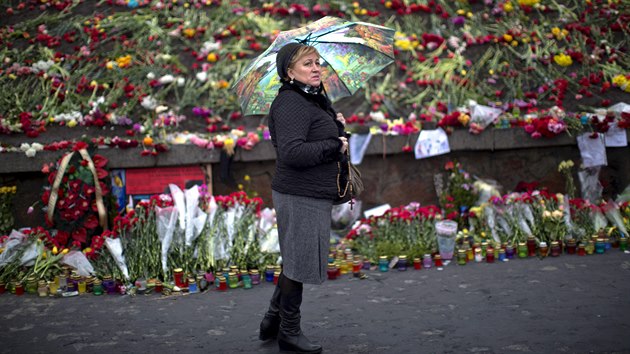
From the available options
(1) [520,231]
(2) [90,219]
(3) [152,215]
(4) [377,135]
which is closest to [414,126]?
(4) [377,135]

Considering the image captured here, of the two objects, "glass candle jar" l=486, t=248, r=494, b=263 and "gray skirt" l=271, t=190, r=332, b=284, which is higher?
"gray skirt" l=271, t=190, r=332, b=284

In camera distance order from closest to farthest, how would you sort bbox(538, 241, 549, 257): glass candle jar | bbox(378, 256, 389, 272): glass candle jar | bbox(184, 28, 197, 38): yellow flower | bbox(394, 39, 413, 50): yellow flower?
1. bbox(378, 256, 389, 272): glass candle jar
2. bbox(538, 241, 549, 257): glass candle jar
3. bbox(394, 39, 413, 50): yellow flower
4. bbox(184, 28, 197, 38): yellow flower

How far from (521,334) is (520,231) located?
245 centimetres

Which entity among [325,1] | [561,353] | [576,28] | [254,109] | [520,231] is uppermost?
[325,1]

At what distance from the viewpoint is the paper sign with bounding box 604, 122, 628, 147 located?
24.0ft

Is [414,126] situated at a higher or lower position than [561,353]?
higher

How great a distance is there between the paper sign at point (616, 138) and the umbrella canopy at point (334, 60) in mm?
3982

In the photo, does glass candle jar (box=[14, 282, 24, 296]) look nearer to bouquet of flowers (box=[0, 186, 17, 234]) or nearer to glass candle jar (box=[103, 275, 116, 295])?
glass candle jar (box=[103, 275, 116, 295])

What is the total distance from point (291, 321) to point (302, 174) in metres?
0.88

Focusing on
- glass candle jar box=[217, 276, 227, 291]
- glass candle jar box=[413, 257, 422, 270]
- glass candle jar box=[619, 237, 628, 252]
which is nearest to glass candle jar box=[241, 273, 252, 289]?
glass candle jar box=[217, 276, 227, 291]

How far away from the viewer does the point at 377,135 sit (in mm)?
7383

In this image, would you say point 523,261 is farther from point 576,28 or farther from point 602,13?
point 602,13

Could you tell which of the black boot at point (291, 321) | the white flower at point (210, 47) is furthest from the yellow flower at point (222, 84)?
the black boot at point (291, 321)

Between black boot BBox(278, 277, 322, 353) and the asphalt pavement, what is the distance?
18cm
